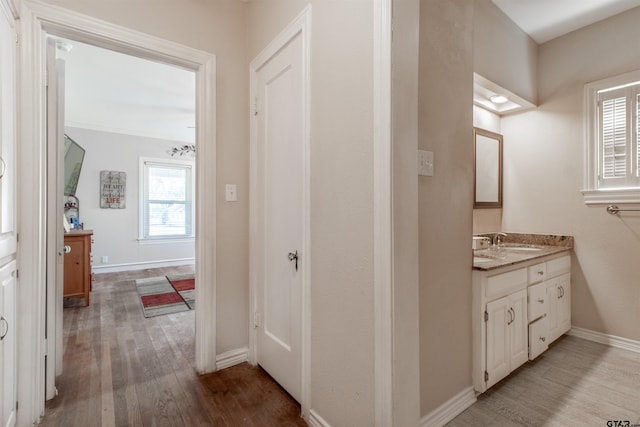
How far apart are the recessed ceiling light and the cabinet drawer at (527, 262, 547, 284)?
5.11ft

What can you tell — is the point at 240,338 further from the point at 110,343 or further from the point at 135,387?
the point at 110,343

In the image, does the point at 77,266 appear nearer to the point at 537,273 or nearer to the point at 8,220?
the point at 8,220

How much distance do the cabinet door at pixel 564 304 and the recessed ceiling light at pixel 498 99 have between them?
171cm

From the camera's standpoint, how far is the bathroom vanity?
1.76m

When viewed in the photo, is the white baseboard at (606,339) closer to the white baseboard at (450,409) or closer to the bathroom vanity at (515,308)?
the bathroom vanity at (515,308)

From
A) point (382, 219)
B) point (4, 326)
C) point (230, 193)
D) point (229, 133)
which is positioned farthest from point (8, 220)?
point (382, 219)

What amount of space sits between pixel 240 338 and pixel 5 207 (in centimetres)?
156

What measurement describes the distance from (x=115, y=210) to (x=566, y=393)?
6.66 metres

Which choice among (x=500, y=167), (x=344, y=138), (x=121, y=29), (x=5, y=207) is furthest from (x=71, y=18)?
(x=500, y=167)

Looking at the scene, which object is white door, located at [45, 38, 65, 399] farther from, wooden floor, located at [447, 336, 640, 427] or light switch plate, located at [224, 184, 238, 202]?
wooden floor, located at [447, 336, 640, 427]

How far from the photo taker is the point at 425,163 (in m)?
1.52

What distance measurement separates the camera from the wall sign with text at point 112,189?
17.7 feet

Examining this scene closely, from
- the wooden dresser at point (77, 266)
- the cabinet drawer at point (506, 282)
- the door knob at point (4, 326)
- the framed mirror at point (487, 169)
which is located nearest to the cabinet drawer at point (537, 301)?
the cabinet drawer at point (506, 282)

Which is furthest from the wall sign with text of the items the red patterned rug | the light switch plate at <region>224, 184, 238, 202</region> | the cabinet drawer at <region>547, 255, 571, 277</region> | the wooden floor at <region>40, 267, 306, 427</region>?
the cabinet drawer at <region>547, 255, 571, 277</region>
